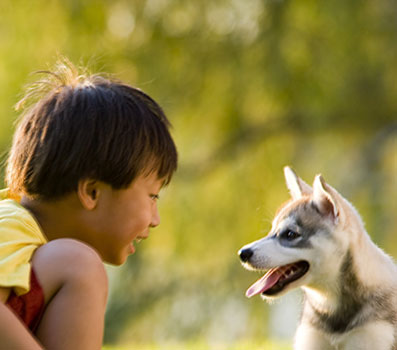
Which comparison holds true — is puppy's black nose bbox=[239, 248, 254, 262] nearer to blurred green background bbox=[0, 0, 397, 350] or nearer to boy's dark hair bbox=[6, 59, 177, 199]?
boy's dark hair bbox=[6, 59, 177, 199]

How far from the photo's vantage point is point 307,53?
23.3ft

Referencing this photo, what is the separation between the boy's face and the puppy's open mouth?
2.85 ft

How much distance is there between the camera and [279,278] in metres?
2.93

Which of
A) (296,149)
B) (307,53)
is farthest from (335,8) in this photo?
(296,149)

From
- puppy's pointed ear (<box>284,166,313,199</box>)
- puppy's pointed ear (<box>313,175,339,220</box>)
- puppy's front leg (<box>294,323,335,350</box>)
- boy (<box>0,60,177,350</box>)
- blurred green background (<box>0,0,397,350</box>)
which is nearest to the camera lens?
boy (<box>0,60,177,350</box>)

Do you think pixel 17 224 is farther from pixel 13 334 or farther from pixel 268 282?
pixel 268 282

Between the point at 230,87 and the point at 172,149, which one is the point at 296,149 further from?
the point at 172,149

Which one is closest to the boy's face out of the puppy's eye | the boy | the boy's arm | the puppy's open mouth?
the boy

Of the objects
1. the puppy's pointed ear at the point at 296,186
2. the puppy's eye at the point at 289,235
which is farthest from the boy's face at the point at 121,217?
the puppy's pointed ear at the point at 296,186

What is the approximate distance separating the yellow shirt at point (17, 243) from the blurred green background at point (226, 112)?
4906mm

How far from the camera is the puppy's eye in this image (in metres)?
2.95

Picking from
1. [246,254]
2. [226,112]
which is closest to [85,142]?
[246,254]

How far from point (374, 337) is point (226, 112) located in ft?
16.7

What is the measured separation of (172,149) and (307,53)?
16.9 feet
